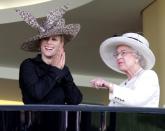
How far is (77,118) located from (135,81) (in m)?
0.63

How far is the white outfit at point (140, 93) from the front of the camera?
2172 mm

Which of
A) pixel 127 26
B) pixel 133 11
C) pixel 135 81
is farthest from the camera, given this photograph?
pixel 127 26

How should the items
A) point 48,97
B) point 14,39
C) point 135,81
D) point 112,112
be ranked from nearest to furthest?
point 112,112 < point 135,81 < point 48,97 < point 14,39

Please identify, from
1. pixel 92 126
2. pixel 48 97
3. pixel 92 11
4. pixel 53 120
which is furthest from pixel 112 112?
pixel 92 11

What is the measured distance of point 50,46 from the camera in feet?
8.39

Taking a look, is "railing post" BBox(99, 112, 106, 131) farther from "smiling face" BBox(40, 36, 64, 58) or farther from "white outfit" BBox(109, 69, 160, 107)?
"smiling face" BBox(40, 36, 64, 58)

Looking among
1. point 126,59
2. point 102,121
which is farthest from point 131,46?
point 102,121

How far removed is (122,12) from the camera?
6.34m

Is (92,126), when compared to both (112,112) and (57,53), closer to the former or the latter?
(112,112)

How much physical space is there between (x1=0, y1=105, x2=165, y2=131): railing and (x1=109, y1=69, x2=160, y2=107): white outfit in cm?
38

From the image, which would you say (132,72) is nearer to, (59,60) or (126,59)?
(126,59)

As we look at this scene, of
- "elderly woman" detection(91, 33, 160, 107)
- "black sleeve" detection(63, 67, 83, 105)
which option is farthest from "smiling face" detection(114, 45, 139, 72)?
"black sleeve" detection(63, 67, 83, 105)

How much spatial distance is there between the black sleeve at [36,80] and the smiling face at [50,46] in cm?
8

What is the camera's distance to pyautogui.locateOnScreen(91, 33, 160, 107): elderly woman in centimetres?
220
